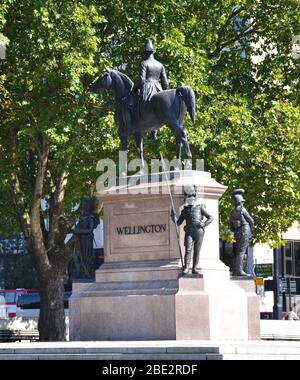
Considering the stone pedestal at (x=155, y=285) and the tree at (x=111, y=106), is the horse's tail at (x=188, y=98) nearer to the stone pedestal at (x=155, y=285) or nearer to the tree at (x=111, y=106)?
the stone pedestal at (x=155, y=285)

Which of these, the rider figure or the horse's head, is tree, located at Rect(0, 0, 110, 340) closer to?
the horse's head

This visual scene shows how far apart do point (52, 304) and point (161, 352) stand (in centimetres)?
1889

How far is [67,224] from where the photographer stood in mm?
39219

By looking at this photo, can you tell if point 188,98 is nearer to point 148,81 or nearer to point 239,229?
point 148,81

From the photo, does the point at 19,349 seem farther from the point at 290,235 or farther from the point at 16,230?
the point at 290,235

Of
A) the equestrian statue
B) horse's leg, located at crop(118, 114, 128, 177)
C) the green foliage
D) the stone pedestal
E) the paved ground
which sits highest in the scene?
the green foliage

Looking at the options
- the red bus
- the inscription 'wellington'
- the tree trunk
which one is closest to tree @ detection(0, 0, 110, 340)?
the tree trunk

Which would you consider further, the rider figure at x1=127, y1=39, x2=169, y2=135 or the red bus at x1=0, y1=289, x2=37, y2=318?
the red bus at x1=0, y1=289, x2=37, y2=318

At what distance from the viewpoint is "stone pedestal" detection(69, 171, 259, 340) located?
23.7 m

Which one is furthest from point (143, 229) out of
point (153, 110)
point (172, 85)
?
point (172, 85)

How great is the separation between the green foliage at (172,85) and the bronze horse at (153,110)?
8.12 meters

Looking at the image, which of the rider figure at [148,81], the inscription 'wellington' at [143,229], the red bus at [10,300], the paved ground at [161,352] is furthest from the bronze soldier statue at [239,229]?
the red bus at [10,300]

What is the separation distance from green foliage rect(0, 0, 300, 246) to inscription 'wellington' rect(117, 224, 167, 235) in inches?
379

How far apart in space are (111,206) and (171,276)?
2377 mm
